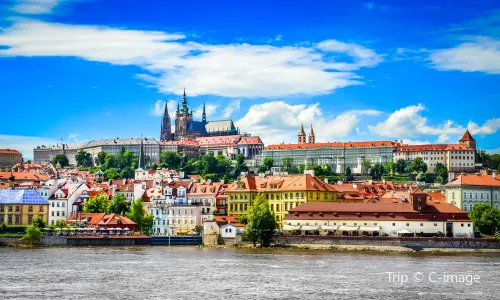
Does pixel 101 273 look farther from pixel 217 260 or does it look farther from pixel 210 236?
pixel 210 236

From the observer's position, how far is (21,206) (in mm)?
101000

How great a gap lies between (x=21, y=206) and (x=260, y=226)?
33098mm

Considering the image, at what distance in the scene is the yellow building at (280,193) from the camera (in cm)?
9731

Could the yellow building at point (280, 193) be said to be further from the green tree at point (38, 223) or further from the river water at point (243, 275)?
the river water at point (243, 275)

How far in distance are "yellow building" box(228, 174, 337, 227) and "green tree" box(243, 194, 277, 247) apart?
1324 cm

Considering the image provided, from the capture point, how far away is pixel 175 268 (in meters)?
59.3

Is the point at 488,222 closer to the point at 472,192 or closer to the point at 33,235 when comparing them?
the point at 472,192

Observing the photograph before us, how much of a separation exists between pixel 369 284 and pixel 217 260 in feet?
64.5

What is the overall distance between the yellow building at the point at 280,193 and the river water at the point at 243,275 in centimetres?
2222

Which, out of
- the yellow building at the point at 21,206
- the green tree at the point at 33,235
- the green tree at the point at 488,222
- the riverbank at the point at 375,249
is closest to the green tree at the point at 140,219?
the yellow building at the point at 21,206

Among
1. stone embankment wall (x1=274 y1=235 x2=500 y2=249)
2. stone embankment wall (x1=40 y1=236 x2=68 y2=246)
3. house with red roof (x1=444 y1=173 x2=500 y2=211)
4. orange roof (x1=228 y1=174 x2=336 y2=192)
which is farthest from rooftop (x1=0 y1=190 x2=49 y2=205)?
house with red roof (x1=444 y1=173 x2=500 y2=211)

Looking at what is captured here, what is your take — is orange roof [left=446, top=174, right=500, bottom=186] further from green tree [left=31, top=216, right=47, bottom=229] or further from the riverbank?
green tree [left=31, top=216, right=47, bottom=229]

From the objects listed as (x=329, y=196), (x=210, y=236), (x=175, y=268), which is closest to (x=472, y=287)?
(x=175, y=268)

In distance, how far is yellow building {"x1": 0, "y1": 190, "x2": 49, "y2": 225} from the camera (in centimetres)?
10012
